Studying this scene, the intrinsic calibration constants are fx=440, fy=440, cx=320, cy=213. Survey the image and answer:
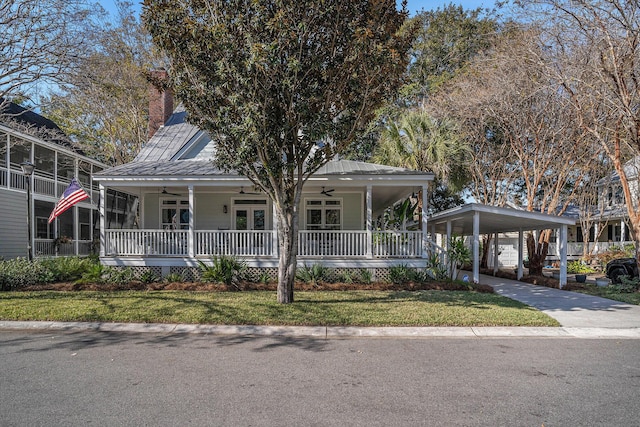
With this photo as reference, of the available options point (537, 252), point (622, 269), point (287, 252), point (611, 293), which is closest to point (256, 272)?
point (287, 252)

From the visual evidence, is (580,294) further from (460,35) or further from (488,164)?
(460,35)

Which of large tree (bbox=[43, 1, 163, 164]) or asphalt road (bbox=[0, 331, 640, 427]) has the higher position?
large tree (bbox=[43, 1, 163, 164])

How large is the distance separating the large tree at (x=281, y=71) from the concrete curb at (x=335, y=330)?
218 centimetres

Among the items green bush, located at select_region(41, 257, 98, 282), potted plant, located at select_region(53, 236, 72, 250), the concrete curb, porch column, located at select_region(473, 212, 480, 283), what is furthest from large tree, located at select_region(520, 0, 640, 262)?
potted plant, located at select_region(53, 236, 72, 250)

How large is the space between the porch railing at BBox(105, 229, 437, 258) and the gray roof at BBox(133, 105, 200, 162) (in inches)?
172

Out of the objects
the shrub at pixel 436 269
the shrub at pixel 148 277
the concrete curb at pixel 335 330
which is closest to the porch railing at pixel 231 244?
the shrub at pixel 148 277

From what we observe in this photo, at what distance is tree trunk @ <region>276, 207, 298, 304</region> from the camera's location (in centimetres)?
1055

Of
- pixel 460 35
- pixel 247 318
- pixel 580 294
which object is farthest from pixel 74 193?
pixel 460 35

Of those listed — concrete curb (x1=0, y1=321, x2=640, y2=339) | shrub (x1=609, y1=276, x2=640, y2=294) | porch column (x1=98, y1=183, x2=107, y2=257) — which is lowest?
shrub (x1=609, y1=276, x2=640, y2=294)

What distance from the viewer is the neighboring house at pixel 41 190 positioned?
19.0 metres

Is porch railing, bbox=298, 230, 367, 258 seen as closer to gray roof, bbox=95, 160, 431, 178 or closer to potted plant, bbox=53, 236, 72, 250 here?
gray roof, bbox=95, 160, 431, 178

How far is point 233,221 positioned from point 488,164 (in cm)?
1460

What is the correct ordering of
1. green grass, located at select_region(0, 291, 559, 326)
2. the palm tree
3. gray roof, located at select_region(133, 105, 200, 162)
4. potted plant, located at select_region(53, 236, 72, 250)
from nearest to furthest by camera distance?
green grass, located at select_region(0, 291, 559, 326), gray roof, located at select_region(133, 105, 200, 162), the palm tree, potted plant, located at select_region(53, 236, 72, 250)

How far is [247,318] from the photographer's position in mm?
9250
